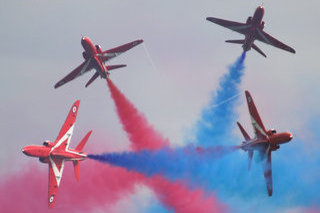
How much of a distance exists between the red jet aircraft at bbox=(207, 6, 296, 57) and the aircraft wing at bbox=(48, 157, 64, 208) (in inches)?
1123

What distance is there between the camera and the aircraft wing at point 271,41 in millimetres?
101438

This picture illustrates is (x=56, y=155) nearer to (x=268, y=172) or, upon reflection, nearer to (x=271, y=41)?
(x=268, y=172)

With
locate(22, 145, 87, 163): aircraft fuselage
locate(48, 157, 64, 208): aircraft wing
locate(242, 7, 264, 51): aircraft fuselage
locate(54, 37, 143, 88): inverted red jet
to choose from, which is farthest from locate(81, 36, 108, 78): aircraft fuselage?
locate(242, 7, 264, 51): aircraft fuselage

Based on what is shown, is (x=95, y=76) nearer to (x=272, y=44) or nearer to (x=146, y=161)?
(x=146, y=161)

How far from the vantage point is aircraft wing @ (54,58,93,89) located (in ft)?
337

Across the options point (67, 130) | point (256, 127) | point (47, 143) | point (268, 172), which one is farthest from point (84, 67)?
point (268, 172)

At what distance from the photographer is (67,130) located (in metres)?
102

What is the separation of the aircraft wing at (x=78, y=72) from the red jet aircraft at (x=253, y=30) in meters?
17.9

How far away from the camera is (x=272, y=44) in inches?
4080

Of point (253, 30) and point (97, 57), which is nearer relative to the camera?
point (253, 30)

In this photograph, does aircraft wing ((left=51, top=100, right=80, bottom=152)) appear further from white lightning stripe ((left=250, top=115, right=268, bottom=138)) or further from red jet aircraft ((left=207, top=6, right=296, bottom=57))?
white lightning stripe ((left=250, top=115, right=268, bottom=138))

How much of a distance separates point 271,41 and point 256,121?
15556 mm

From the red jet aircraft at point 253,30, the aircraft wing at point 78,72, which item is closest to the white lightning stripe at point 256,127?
the red jet aircraft at point 253,30

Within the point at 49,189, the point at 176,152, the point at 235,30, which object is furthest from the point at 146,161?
the point at 235,30
